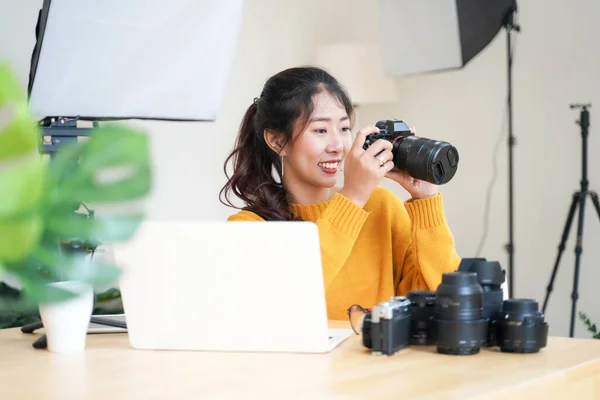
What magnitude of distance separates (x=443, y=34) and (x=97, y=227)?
3.34m

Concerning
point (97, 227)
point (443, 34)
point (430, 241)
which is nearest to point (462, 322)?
point (430, 241)

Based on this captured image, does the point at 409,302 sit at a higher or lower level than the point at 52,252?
lower

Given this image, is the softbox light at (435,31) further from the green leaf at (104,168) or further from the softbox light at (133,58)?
the green leaf at (104,168)

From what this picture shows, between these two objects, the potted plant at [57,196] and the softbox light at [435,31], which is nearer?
the potted plant at [57,196]

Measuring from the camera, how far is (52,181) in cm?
15

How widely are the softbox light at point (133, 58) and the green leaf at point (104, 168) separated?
123 centimetres

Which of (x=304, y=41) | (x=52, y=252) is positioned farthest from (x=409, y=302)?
(x=304, y=41)

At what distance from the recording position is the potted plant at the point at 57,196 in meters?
0.15

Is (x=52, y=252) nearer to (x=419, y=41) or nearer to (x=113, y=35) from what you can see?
(x=113, y=35)

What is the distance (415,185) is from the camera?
168cm

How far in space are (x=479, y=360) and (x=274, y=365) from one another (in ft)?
0.87

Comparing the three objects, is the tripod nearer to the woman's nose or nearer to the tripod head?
the tripod head

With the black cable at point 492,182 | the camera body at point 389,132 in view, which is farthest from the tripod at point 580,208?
the camera body at point 389,132

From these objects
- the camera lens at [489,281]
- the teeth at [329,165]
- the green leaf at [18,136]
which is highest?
the green leaf at [18,136]
